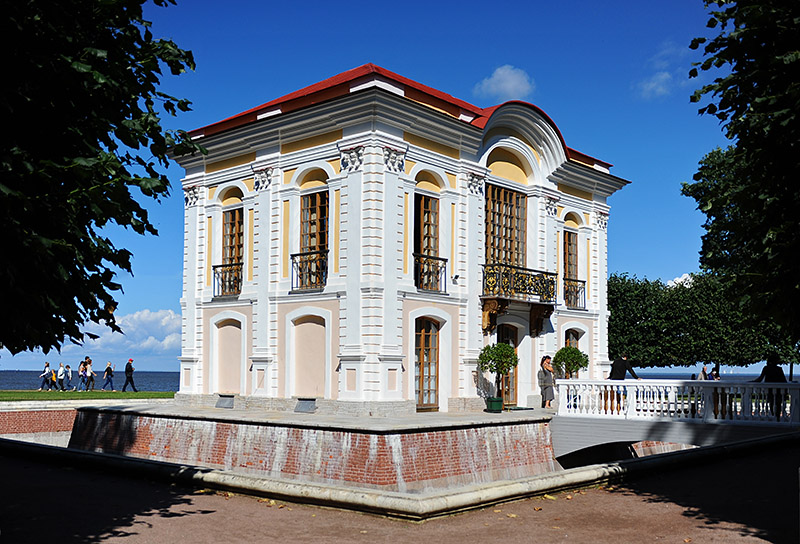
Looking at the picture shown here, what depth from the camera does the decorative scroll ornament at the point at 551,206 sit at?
25745 mm

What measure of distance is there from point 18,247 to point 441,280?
1530cm

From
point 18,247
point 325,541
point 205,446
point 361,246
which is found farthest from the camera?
point 361,246

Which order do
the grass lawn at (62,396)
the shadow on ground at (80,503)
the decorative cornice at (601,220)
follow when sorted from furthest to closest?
the decorative cornice at (601,220) → the grass lawn at (62,396) → the shadow on ground at (80,503)

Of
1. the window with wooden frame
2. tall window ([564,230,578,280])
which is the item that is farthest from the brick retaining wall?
tall window ([564,230,578,280])

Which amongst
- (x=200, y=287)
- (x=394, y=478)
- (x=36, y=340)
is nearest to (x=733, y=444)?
(x=394, y=478)

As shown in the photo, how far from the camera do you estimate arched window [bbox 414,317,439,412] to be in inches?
853

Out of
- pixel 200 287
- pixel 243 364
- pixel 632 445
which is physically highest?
pixel 200 287

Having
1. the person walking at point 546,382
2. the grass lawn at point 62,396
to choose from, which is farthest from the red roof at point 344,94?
the grass lawn at point 62,396

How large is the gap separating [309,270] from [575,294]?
9793 mm

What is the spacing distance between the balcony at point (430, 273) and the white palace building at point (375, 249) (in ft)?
0.16

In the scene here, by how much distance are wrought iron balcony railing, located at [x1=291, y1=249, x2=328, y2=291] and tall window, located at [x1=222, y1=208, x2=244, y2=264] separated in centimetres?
259

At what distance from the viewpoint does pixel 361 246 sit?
2045 cm

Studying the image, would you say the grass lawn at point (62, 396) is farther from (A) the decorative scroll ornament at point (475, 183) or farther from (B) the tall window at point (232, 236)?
(A) the decorative scroll ornament at point (475, 183)

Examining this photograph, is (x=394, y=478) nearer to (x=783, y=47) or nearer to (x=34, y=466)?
(x=34, y=466)
